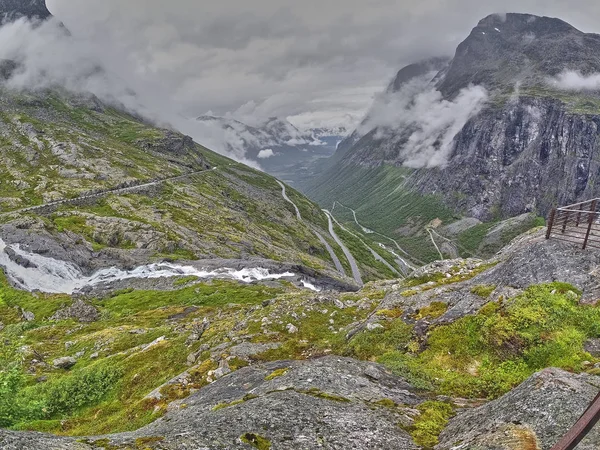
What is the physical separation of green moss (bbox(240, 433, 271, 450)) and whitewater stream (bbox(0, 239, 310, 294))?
380 ft

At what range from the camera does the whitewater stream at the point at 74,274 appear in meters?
124

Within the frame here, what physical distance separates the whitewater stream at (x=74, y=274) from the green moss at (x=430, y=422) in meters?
114

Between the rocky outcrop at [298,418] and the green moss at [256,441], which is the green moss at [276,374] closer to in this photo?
the rocky outcrop at [298,418]

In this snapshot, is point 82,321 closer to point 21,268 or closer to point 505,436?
point 21,268

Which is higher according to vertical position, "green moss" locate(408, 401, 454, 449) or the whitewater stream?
"green moss" locate(408, 401, 454, 449)

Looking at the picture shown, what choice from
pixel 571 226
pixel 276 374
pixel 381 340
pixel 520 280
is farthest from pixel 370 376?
pixel 571 226

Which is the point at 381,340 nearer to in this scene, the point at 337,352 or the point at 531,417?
the point at 337,352

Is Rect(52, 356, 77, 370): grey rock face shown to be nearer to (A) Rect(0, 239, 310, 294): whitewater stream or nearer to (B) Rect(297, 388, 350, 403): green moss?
(B) Rect(297, 388, 350, 403): green moss

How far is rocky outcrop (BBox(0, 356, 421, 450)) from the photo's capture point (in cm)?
1398

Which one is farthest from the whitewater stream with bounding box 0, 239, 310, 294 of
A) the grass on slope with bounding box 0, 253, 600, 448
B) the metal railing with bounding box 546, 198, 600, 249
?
the metal railing with bounding box 546, 198, 600, 249

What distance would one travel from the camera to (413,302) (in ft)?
110

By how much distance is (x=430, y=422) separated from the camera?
16.0 m

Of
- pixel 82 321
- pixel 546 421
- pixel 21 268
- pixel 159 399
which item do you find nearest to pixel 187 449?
pixel 546 421

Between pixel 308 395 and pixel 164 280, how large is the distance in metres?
118
